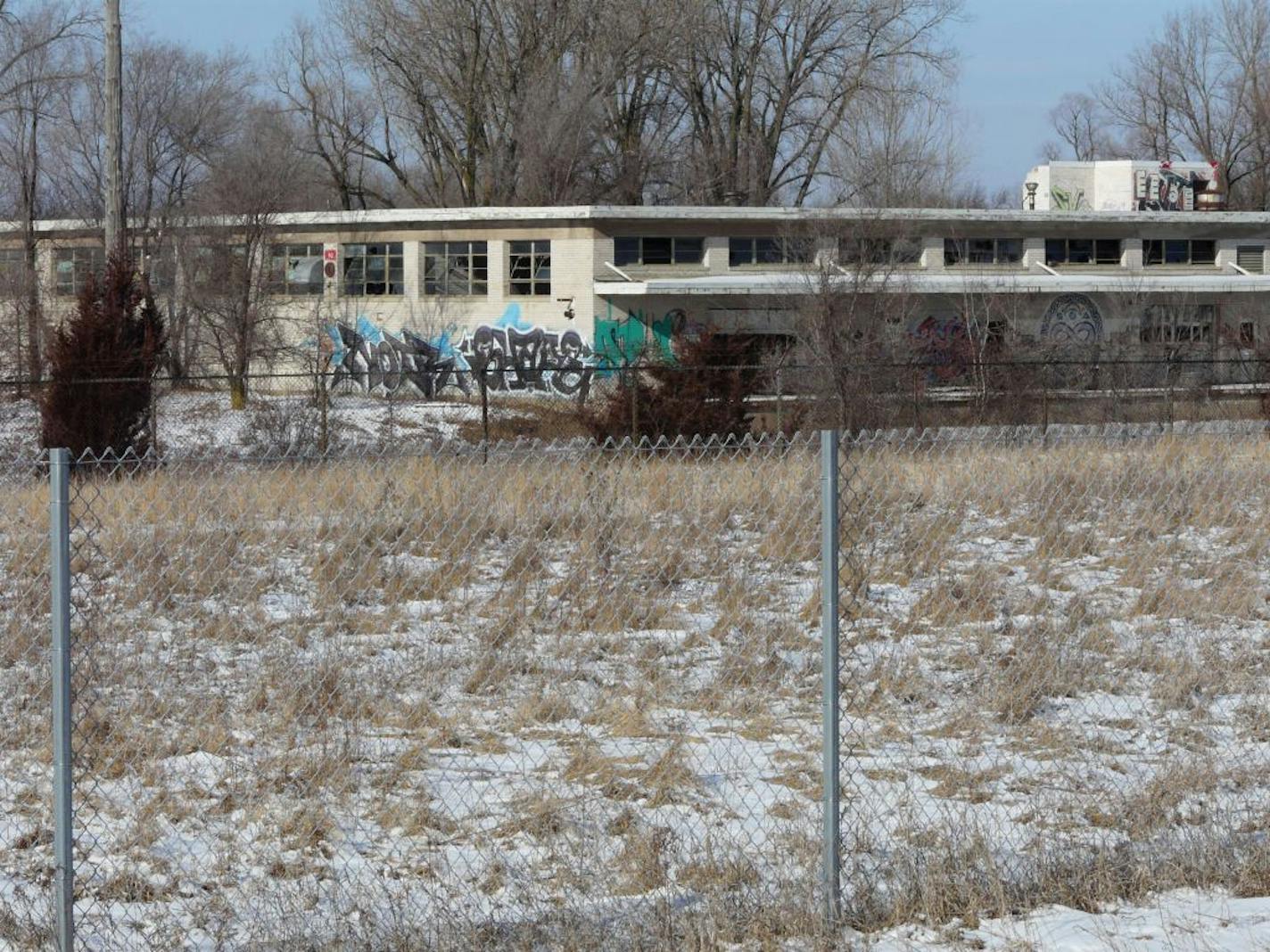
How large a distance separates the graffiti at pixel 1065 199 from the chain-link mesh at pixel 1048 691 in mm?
37331

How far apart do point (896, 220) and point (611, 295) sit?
A: 300 inches

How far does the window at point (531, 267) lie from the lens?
40.6 meters

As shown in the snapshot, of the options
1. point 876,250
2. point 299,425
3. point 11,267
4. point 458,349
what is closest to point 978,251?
point 876,250

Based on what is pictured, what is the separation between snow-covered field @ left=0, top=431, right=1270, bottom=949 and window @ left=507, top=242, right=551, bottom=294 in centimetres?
2919

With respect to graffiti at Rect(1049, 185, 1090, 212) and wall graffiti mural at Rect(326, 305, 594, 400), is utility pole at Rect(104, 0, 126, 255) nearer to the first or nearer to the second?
wall graffiti mural at Rect(326, 305, 594, 400)

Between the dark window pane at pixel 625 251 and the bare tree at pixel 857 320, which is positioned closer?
the bare tree at pixel 857 320

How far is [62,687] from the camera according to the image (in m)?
4.48

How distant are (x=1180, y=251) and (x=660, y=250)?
631 inches

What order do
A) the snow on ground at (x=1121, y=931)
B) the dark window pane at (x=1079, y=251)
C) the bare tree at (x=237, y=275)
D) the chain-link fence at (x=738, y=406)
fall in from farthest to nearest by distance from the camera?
the dark window pane at (x=1079, y=251)
the bare tree at (x=237, y=275)
the chain-link fence at (x=738, y=406)
the snow on ground at (x=1121, y=931)

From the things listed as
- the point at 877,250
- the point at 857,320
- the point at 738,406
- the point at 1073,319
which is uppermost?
the point at 877,250

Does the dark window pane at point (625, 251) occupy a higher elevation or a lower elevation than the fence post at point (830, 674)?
Answer: higher

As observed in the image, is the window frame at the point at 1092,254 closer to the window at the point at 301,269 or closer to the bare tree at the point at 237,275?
the window at the point at 301,269

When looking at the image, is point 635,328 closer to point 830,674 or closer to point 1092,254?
point 1092,254

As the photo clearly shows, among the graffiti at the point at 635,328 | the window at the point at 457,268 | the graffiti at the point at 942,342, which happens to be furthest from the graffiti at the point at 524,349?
the graffiti at the point at 942,342
